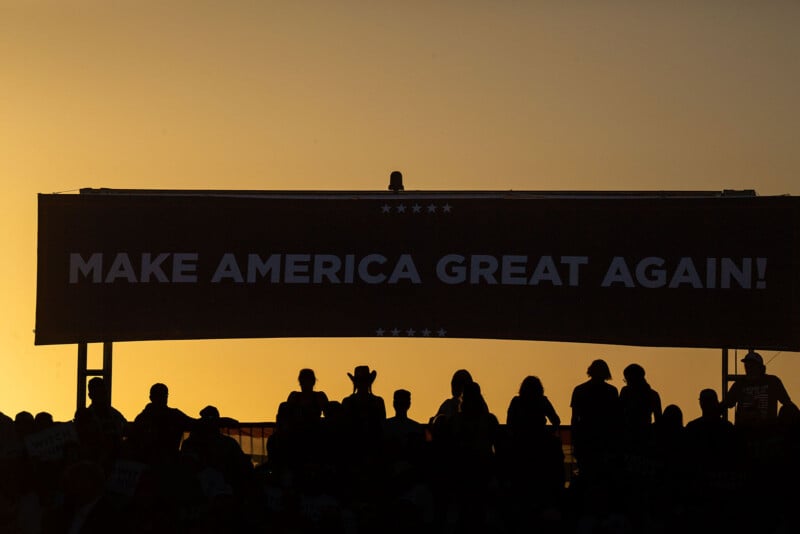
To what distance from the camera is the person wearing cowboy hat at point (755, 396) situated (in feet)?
62.7

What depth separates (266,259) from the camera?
22.4 m

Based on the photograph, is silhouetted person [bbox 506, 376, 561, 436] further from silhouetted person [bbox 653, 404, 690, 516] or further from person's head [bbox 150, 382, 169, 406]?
person's head [bbox 150, 382, 169, 406]

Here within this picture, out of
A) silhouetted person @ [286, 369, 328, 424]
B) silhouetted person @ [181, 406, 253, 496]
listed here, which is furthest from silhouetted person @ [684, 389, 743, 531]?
silhouetted person @ [181, 406, 253, 496]

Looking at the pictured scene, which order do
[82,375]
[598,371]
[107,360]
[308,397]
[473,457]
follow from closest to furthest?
[473,457], [598,371], [308,397], [82,375], [107,360]

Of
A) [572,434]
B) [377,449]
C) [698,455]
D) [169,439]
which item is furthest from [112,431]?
[698,455]

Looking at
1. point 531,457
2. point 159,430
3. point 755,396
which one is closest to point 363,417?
point 531,457

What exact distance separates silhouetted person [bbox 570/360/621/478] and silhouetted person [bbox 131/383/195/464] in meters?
4.04

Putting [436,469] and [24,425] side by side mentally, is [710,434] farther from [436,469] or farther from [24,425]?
[24,425]

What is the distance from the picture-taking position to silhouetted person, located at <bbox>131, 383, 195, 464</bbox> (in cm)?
1746

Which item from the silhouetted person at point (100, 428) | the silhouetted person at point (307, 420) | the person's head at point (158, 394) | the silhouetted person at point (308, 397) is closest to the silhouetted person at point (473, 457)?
the silhouetted person at point (307, 420)

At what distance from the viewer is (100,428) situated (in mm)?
18688

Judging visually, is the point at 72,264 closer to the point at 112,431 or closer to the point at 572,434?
the point at 112,431

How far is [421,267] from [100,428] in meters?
5.12

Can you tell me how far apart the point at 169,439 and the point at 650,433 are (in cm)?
483
